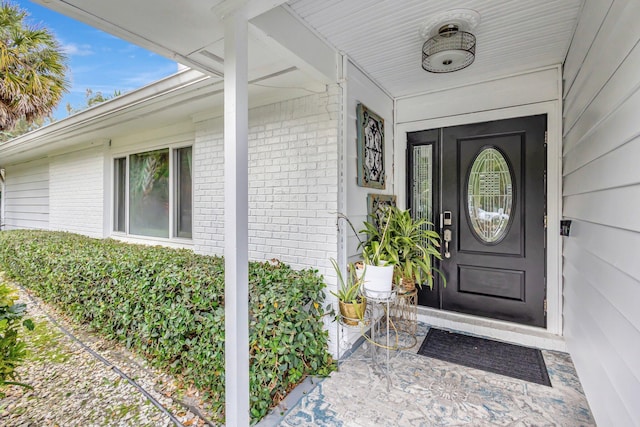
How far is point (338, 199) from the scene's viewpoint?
2.46 meters

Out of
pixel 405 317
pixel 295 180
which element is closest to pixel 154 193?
pixel 295 180

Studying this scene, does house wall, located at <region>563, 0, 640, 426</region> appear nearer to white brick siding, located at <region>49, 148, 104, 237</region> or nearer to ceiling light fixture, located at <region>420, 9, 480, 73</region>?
ceiling light fixture, located at <region>420, 9, 480, 73</region>

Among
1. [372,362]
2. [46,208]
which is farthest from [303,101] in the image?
[46,208]

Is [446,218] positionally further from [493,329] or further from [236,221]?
[236,221]

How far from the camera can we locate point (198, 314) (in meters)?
2.01

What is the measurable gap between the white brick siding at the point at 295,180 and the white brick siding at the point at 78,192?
3963 mm

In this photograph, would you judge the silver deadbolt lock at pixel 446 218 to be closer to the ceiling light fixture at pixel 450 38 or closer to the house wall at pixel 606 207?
the house wall at pixel 606 207

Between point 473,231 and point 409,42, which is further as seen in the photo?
point 473,231

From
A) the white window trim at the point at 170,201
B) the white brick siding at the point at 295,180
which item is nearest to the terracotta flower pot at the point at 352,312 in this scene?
the white brick siding at the point at 295,180

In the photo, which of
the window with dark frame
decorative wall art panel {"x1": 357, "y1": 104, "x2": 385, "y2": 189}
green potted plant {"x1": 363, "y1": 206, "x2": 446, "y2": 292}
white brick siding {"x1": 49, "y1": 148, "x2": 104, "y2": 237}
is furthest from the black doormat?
white brick siding {"x1": 49, "y1": 148, "x2": 104, "y2": 237}

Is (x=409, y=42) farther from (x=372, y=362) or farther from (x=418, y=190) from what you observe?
(x=372, y=362)

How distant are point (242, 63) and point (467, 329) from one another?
309 centimetres

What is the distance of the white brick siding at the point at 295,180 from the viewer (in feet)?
8.21

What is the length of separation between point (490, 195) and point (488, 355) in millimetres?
1516
